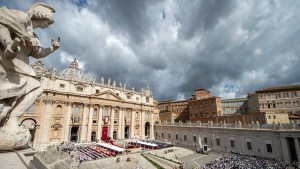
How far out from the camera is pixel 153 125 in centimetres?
4866

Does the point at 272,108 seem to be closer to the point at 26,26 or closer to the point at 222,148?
the point at 222,148

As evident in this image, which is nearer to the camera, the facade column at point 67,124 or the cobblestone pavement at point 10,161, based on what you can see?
the cobblestone pavement at point 10,161

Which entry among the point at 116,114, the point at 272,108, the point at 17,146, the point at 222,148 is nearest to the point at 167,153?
the point at 222,148

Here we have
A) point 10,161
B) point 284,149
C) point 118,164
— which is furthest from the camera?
point 284,149

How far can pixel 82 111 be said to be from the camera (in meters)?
35.0

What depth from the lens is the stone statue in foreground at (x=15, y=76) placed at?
12.1 feet

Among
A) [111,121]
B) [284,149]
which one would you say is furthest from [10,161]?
[111,121]

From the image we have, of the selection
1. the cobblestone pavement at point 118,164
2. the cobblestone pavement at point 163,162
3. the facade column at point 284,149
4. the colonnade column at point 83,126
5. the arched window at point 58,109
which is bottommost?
the cobblestone pavement at point 163,162

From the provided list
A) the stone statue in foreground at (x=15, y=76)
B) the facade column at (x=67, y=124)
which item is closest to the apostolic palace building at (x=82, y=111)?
the facade column at (x=67, y=124)

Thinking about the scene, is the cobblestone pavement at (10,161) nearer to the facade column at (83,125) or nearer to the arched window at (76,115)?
the arched window at (76,115)

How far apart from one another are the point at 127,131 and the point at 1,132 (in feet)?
137

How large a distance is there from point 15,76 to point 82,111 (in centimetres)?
3359

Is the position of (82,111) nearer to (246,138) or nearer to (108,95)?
(108,95)

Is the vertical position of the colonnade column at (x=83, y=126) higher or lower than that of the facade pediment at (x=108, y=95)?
lower
